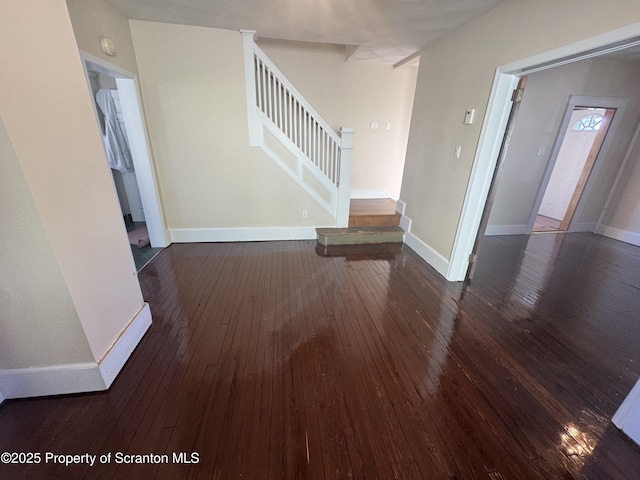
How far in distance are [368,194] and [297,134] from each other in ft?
6.96

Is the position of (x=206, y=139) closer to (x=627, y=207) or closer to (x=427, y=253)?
(x=427, y=253)

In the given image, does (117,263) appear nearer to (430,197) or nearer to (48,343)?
(48,343)

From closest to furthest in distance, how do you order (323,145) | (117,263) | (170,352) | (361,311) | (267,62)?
(117,263) → (170,352) → (361,311) → (267,62) → (323,145)

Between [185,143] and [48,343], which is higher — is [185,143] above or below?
above

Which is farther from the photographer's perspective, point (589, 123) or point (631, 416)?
point (589, 123)

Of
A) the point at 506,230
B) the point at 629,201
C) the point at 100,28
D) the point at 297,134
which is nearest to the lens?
the point at 100,28

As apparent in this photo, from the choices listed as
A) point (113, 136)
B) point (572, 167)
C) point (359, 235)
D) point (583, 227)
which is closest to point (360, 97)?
point (359, 235)

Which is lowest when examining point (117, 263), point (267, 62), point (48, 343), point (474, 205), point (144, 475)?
point (144, 475)

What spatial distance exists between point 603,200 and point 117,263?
6.85 meters

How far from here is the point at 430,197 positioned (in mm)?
3238

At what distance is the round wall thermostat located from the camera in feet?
7.35

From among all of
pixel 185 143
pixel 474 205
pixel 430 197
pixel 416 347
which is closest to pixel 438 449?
pixel 416 347

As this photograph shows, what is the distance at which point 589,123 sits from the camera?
15.1ft

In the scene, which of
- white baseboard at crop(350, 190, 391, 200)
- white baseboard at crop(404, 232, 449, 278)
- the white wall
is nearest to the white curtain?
white baseboard at crop(350, 190, 391, 200)
